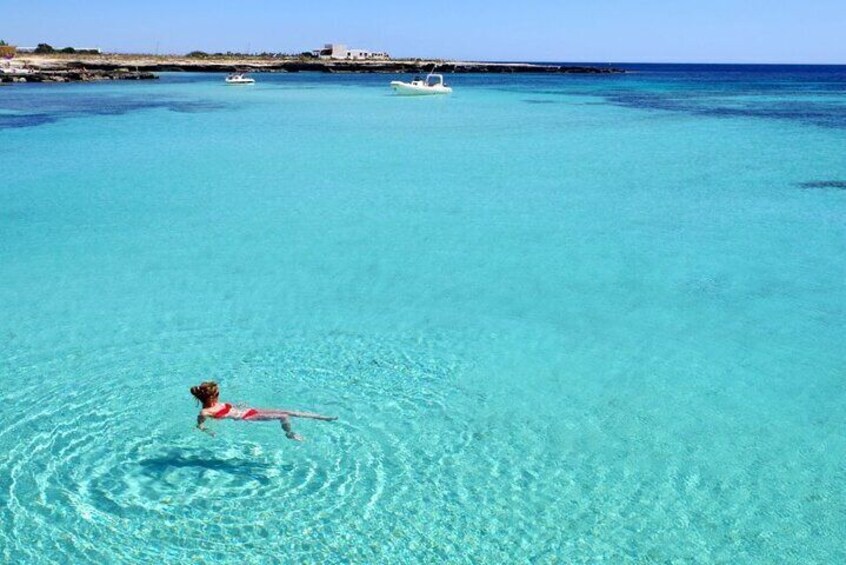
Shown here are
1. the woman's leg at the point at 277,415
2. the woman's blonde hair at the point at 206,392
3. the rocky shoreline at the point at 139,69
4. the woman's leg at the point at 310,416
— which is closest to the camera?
the woman's blonde hair at the point at 206,392

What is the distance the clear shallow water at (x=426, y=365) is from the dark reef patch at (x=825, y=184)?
130 mm

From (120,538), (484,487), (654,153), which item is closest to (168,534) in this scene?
(120,538)

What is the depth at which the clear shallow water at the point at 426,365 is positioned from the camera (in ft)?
21.5

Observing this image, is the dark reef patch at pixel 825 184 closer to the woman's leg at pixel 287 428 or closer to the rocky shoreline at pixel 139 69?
the woman's leg at pixel 287 428

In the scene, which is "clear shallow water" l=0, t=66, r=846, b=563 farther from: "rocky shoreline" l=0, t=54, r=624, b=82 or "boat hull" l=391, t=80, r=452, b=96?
"rocky shoreline" l=0, t=54, r=624, b=82

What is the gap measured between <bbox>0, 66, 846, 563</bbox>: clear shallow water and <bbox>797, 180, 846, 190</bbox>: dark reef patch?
0.42 ft

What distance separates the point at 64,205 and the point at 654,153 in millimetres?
20036

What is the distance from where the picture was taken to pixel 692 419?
8.27 meters

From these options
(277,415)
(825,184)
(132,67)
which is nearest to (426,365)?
(277,415)

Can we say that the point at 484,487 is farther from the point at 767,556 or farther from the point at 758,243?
the point at 758,243

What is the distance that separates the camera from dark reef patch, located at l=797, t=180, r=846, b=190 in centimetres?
Result: 2108

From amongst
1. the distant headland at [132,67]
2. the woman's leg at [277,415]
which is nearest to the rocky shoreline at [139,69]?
the distant headland at [132,67]

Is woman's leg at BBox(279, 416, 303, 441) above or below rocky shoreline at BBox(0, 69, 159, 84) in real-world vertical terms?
above

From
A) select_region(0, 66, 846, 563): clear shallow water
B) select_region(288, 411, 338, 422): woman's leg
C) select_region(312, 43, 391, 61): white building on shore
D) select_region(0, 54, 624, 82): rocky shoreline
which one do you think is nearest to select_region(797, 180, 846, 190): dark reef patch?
select_region(0, 66, 846, 563): clear shallow water
